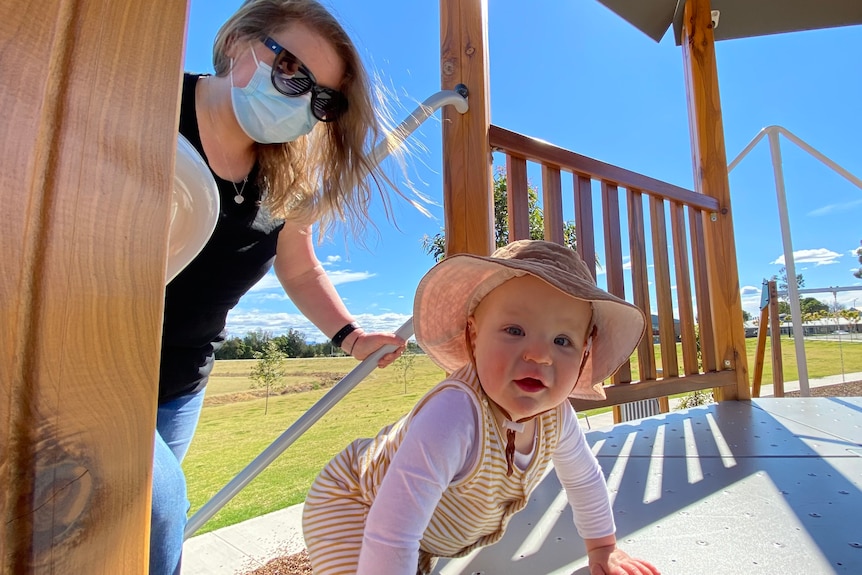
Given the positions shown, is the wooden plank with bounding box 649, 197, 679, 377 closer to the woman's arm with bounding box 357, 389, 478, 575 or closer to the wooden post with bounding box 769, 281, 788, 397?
the woman's arm with bounding box 357, 389, 478, 575

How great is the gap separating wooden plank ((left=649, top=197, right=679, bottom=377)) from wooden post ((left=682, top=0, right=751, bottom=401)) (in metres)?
0.44

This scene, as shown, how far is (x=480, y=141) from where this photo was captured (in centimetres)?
138

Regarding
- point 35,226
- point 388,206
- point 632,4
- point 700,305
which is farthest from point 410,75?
point 632,4

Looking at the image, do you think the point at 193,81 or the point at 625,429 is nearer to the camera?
the point at 193,81

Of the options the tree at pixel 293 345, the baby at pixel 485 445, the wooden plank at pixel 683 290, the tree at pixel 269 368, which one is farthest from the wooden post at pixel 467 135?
the tree at pixel 269 368

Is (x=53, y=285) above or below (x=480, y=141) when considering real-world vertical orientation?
below

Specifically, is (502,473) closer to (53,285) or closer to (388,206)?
(53,285)

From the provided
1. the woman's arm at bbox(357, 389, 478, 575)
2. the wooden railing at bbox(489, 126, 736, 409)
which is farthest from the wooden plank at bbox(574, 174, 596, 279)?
the woman's arm at bbox(357, 389, 478, 575)

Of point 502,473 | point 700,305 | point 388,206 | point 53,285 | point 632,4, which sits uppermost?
point 632,4

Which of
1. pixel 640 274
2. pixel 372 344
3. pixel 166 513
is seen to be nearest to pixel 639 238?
pixel 640 274

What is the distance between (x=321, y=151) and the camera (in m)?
1.14

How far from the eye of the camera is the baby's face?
687mm

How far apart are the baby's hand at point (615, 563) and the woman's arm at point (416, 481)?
32 centimetres

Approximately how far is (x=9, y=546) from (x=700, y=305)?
254cm
